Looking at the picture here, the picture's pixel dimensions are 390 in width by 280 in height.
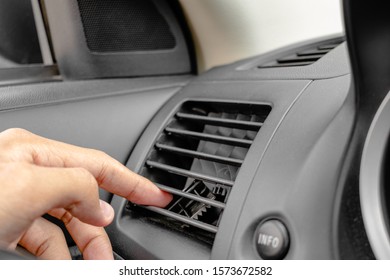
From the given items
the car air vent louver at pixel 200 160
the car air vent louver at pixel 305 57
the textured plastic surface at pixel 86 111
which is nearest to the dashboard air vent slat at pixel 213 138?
the car air vent louver at pixel 200 160

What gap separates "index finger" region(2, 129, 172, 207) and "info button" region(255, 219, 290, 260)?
0.73 ft

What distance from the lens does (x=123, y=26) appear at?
1.18 meters

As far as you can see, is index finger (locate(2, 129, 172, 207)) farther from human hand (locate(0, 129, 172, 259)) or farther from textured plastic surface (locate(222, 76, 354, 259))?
textured plastic surface (locate(222, 76, 354, 259))

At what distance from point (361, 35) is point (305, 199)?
0.71 ft

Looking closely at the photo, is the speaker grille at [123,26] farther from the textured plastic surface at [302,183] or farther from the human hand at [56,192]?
the textured plastic surface at [302,183]

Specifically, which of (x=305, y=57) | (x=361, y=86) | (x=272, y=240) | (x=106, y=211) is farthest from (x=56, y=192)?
(x=305, y=57)

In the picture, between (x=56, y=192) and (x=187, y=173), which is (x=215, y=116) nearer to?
(x=187, y=173)

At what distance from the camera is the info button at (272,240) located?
650 millimetres

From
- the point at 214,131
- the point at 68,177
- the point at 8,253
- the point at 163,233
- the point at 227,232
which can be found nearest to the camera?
the point at 8,253

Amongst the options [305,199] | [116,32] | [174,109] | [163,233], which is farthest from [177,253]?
[116,32]

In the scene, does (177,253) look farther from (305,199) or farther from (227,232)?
(305,199)

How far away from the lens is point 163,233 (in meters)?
0.81

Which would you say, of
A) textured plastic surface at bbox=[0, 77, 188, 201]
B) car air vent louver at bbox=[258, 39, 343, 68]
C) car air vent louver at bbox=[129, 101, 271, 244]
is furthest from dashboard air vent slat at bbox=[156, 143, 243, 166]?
car air vent louver at bbox=[258, 39, 343, 68]

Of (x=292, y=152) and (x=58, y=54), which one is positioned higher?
(x=58, y=54)
